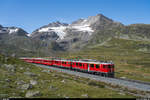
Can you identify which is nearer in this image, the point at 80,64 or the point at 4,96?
the point at 4,96

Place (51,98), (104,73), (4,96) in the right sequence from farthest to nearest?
(104,73), (51,98), (4,96)

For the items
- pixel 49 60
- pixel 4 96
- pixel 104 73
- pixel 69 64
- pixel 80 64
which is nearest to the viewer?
pixel 4 96

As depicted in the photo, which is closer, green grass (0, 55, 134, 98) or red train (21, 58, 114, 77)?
green grass (0, 55, 134, 98)

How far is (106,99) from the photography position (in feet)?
66.7

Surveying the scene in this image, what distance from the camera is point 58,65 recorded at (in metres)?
84.1

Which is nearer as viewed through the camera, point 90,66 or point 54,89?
point 54,89

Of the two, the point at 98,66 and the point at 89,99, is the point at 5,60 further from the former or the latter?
the point at 89,99

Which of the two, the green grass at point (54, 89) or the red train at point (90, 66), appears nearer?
the green grass at point (54, 89)

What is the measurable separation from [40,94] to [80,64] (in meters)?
45.1

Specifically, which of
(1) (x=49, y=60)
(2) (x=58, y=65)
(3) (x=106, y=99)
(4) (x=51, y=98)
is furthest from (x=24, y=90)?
(1) (x=49, y=60)

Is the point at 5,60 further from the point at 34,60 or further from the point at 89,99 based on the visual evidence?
the point at 34,60

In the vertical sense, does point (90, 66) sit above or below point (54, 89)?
above

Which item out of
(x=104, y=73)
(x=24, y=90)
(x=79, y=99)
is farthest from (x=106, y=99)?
(x=104, y=73)

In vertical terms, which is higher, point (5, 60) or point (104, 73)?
point (5, 60)
